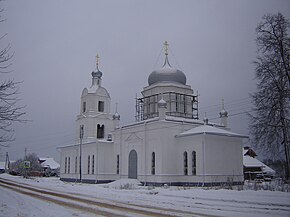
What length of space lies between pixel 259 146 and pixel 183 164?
9.58 meters

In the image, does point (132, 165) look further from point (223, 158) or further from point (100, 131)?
point (100, 131)

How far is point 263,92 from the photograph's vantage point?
22.6 meters

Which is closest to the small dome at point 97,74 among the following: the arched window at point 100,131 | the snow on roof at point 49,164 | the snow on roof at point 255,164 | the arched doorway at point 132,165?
the arched window at point 100,131

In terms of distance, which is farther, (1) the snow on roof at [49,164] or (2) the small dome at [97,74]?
(1) the snow on roof at [49,164]

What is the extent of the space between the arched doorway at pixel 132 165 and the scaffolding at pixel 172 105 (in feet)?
17.1

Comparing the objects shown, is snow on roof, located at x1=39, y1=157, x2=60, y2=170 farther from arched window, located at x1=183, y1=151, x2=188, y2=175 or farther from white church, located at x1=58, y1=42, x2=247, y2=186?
arched window, located at x1=183, y1=151, x2=188, y2=175

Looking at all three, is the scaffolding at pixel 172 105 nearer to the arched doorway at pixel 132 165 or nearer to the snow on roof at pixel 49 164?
the arched doorway at pixel 132 165

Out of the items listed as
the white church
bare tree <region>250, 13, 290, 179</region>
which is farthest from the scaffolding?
bare tree <region>250, 13, 290, 179</region>

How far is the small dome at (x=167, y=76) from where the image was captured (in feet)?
128

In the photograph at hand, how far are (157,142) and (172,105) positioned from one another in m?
6.57

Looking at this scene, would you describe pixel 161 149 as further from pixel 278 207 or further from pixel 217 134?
pixel 278 207

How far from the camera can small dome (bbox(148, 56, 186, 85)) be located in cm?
3912

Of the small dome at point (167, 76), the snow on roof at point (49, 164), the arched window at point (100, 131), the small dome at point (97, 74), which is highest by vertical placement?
the small dome at point (97, 74)

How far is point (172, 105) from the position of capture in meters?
37.9
